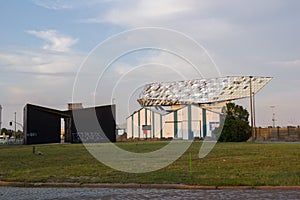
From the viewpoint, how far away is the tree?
6253 centimetres

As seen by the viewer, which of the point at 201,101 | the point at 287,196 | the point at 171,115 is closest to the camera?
the point at 287,196

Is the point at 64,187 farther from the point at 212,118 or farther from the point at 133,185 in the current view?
the point at 212,118

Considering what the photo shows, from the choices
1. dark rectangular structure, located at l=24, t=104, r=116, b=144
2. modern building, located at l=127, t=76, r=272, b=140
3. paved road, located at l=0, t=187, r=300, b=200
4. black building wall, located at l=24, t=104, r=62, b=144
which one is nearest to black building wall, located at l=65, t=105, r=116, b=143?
dark rectangular structure, located at l=24, t=104, r=116, b=144

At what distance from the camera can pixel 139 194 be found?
11.9 metres

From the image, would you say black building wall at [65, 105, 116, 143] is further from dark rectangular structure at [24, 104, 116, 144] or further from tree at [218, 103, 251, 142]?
tree at [218, 103, 251, 142]

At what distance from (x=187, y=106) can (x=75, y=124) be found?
2460 centimetres

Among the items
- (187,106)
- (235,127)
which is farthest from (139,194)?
(187,106)

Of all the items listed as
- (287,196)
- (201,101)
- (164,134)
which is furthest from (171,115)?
(287,196)

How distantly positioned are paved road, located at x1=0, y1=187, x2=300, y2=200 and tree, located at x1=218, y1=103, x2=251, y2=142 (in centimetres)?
5113

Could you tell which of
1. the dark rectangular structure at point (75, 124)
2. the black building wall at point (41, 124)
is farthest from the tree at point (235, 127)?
the black building wall at point (41, 124)

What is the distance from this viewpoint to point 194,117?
85000 millimetres

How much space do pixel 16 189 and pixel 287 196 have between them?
8042 millimetres

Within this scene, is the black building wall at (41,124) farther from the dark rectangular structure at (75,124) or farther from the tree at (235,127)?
the tree at (235,127)

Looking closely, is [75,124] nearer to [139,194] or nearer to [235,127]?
[235,127]
